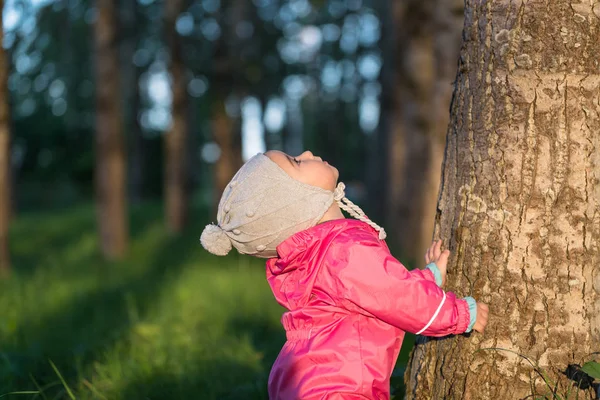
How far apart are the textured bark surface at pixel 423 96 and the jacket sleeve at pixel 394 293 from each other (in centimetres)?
564

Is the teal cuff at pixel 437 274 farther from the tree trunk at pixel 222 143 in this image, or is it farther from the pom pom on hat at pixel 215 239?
the tree trunk at pixel 222 143

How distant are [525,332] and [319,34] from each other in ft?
88.1

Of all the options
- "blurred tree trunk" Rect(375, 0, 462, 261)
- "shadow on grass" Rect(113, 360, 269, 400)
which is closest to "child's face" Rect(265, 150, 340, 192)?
"shadow on grass" Rect(113, 360, 269, 400)

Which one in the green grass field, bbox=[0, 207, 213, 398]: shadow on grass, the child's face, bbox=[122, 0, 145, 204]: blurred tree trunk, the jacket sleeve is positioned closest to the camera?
the jacket sleeve

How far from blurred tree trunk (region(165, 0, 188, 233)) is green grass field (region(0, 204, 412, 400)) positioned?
2.45m

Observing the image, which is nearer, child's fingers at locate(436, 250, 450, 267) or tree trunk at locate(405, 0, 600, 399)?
tree trunk at locate(405, 0, 600, 399)

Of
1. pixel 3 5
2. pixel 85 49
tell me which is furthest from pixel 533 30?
pixel 85 49

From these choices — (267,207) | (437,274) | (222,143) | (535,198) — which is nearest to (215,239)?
(267,207)

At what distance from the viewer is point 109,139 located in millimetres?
12297

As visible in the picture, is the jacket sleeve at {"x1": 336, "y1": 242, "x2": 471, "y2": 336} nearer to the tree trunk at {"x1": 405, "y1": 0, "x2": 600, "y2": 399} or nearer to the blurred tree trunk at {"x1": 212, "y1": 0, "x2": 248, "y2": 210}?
the tree trunk at {"x1": 405, "y1": 0, "x2": 600, "y2": 399}

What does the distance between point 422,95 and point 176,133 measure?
22.8 feet

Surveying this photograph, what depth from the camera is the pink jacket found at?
2.71m

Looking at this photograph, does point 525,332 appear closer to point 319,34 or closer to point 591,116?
point 591,116

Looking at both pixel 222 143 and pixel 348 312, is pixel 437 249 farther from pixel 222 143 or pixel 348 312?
pixel 222 143
